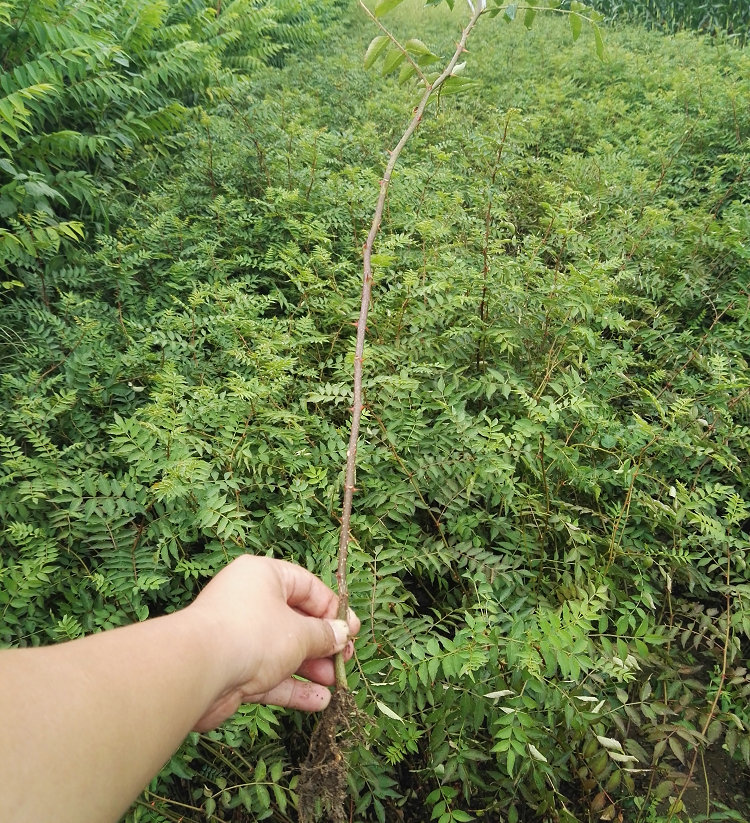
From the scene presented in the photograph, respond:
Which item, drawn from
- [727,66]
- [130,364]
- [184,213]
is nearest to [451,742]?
[130,364]

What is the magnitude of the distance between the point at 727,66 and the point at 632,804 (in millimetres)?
7607

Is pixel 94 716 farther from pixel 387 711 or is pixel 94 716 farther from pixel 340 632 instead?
pixel 387 711

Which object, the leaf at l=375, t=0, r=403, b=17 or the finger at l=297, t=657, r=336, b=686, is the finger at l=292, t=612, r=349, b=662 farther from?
the leaf at l=375, t=0, r=403, b=17

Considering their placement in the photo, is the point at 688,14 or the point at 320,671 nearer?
the point at 320,671

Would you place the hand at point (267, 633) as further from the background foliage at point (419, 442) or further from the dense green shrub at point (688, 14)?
the dense green shrub at point (688, 14)

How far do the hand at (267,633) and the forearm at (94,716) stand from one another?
A: 0.30 feet

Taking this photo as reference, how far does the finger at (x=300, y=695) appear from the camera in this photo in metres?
1.35

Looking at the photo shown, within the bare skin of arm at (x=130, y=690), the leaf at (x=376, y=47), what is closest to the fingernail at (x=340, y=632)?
the bare skin of arm at (x=130, y=690)

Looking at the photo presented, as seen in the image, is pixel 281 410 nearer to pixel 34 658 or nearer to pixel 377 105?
pixel 34 658

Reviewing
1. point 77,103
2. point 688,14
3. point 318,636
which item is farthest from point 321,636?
point 688,14

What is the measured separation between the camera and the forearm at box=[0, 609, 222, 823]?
0.70 meters

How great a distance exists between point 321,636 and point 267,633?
194mm

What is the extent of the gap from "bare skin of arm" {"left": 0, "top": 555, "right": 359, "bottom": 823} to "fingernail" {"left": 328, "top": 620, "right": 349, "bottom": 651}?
0.34ft

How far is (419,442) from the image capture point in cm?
221
